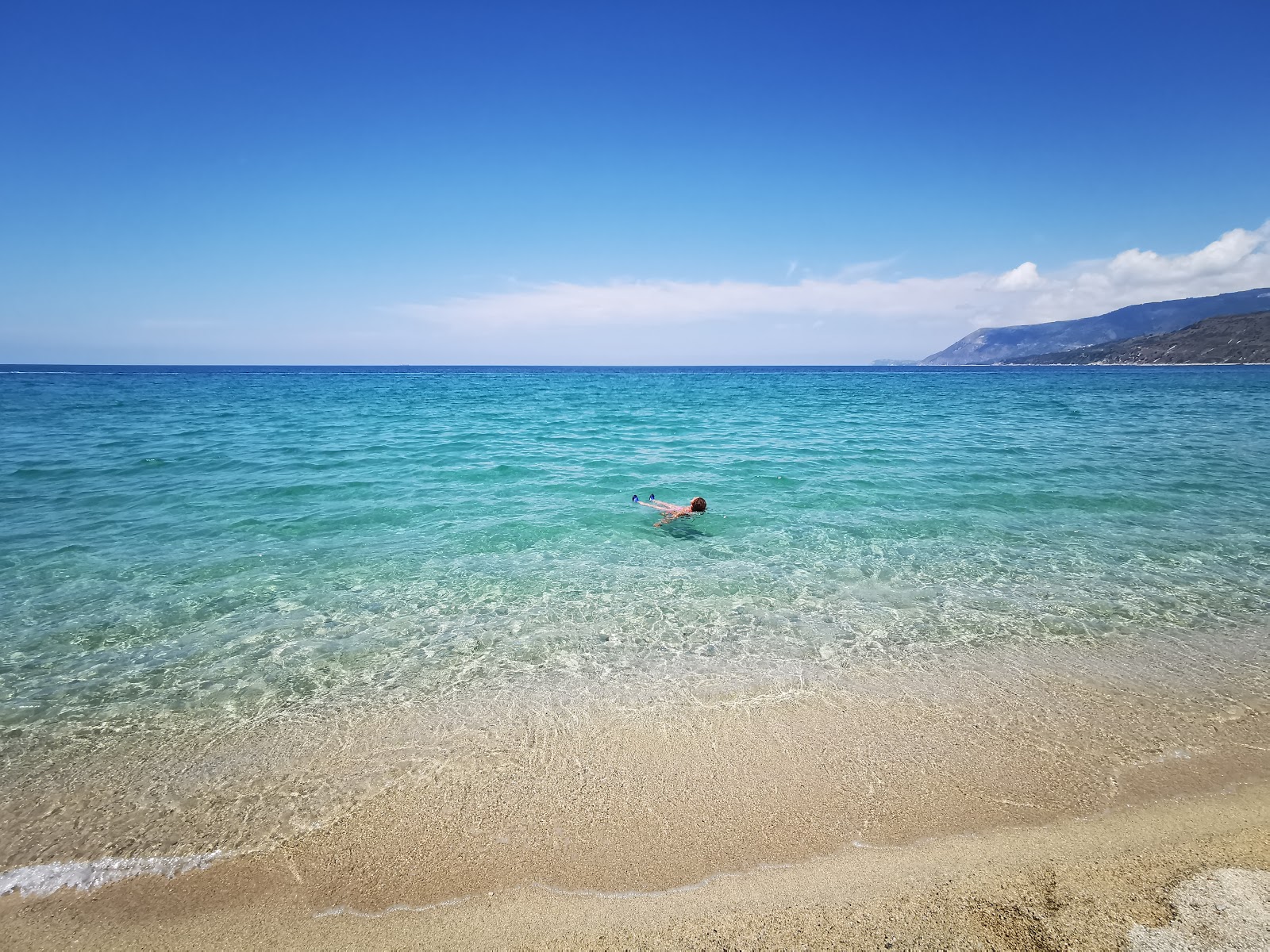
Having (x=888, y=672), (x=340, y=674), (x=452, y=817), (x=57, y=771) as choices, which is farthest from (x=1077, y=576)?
(x=57, y=771)

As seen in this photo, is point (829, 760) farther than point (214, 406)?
No

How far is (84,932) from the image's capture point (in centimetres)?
354

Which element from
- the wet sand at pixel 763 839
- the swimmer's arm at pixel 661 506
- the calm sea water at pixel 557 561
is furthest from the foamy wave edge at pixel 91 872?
the swimmer's arm at pixel 661 506

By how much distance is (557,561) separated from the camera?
1012 centimetres

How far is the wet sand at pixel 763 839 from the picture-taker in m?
3.55

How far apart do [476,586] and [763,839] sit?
599 cm

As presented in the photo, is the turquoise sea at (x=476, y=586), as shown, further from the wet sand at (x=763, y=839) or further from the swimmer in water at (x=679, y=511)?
the wet sand at (x=763, y=839)

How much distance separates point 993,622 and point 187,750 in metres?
9.21

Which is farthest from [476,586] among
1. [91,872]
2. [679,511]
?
[91,872]

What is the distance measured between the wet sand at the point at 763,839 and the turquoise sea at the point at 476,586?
584 millimetres

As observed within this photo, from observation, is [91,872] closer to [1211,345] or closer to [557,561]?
[557,561]

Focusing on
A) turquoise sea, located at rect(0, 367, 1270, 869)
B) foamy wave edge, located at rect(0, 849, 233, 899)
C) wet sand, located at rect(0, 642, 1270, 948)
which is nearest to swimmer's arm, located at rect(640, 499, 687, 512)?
turquoise sea, located at rect(0, 367, 1270, 869)

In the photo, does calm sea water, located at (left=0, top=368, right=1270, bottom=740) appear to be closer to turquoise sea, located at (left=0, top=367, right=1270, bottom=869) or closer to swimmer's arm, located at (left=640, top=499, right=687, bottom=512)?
turquoise sea, located at (left=0, top=367, right=1270, bottom=869)

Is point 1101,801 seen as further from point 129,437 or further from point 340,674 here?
point 129,437
